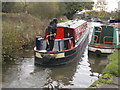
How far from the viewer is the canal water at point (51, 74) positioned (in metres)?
8.62

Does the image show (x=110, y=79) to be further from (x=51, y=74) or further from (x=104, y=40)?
(x=104, y=40)

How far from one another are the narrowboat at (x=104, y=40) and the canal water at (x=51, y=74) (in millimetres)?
588

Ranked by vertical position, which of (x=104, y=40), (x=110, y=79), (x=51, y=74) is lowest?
(x=51, y=74)

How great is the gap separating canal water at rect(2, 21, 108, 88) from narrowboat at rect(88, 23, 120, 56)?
588 mm

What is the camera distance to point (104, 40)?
14.3 metres

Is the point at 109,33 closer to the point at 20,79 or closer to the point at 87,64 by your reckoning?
the point at 87,64

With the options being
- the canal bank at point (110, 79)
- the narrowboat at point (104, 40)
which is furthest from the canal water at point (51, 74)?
the canal bank at point (110, 79)

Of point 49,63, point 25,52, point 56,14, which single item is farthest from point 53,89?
point 56,14

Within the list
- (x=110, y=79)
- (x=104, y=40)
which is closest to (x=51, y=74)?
(x=110, y=79)

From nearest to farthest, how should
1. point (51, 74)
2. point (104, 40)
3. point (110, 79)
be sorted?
point (110, 79), point (51, 74), point (104, 40)

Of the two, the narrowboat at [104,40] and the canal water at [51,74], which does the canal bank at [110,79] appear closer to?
the canal water at [51,74]

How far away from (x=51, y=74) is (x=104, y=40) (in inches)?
234

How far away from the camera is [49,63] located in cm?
1069

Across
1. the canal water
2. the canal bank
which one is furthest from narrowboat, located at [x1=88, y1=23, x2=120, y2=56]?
the canal bank
